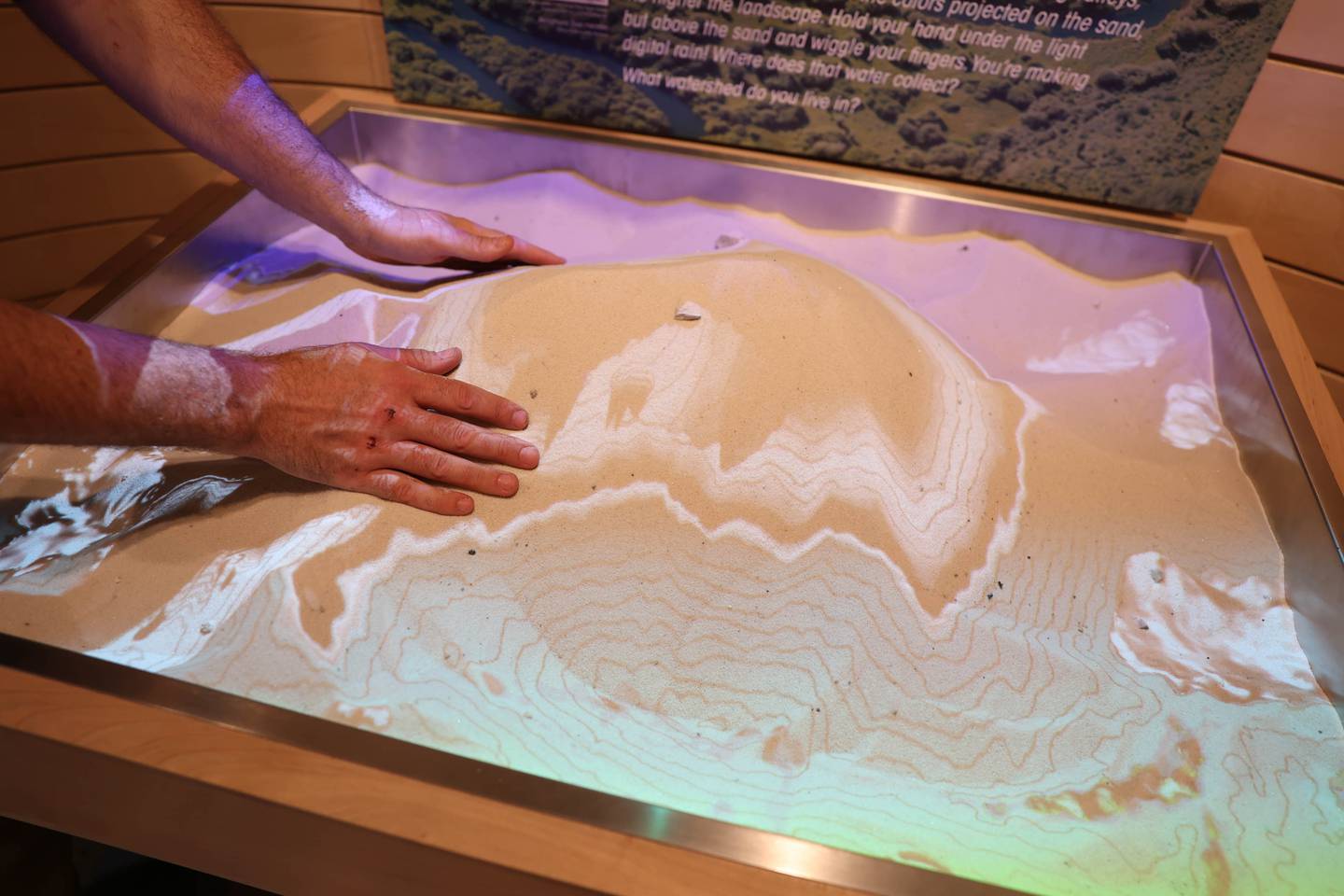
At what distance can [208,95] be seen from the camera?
42.8 inches

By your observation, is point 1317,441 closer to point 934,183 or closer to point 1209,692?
point 1209,692

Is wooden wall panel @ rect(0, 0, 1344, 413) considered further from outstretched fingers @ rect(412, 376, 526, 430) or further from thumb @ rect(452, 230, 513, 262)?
outstretched fingers @ rect(412, 376, 526, 430)

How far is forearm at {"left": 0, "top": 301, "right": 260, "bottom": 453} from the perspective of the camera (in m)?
0.72

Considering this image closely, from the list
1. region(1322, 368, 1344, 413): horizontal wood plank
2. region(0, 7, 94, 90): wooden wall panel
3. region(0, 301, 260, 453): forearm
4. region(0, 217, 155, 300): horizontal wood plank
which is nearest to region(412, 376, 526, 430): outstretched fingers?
region(0, 301, 260, 453): forearm

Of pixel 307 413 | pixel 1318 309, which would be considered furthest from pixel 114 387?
pixel 1318 309

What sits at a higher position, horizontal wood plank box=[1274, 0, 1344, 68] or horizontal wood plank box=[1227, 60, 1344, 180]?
horizontal wood plank box=[1274, 0, 1344, 68]

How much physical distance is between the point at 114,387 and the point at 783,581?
2.26 feet

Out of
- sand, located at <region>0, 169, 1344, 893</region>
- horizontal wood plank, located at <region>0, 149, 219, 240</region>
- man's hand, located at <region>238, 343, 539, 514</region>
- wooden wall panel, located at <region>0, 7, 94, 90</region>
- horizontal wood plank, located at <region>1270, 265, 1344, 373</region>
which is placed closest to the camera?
sand, located at <region>0, 169, 1344, 893</region>

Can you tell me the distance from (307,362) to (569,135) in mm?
758

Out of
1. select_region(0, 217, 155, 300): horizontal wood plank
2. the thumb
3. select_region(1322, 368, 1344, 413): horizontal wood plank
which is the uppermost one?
the thumb

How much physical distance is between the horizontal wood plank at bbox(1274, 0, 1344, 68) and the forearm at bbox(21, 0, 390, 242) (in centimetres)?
131

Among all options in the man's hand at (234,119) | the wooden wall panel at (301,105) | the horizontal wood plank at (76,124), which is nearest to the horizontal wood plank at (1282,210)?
the wooden wall panel at (301,105)

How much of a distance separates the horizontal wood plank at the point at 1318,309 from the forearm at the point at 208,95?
144cm

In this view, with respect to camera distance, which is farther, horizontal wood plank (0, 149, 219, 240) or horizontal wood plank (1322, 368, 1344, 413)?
horizontal wood plank (0, 149, 219, 240)
